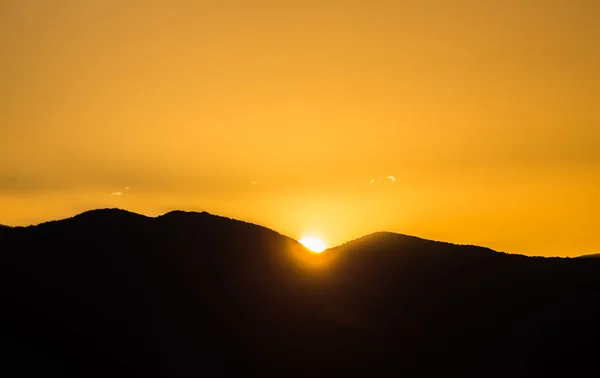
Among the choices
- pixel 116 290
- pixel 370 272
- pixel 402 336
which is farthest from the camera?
pixel 370 272

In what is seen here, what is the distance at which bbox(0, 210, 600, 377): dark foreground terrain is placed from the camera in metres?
51.4

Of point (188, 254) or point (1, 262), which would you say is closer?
point (1, 262)

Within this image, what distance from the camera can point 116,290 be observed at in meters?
55.3

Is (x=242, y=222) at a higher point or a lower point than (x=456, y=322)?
higher

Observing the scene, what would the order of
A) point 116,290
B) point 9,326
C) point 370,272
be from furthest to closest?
point 370,272
point 116,290
point 9,326

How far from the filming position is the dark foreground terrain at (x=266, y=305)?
169ft

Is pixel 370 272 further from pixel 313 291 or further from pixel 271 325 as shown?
pixel 271 325

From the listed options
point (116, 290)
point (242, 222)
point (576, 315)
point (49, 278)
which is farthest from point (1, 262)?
point (576, 315)

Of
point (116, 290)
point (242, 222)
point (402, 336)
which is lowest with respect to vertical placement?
point (402, 336)

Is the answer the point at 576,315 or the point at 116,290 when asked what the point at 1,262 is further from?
the point at 576,315

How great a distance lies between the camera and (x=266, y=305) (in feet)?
196

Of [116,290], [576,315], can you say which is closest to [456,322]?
[576,315]

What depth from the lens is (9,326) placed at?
49094 millimetres

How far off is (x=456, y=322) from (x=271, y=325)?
1356 centimetres
